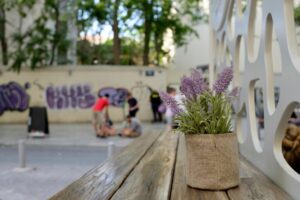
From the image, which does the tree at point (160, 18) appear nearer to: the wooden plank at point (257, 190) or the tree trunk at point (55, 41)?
the tree trunk at point (55, 41)

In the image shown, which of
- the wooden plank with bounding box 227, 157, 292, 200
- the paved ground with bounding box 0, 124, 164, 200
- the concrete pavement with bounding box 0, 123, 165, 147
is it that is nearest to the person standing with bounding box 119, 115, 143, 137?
the concrete pavement with bounding box 0, 123, 165, 147

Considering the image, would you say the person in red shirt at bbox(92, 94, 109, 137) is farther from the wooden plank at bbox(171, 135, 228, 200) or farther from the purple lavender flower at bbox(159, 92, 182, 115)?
the purple lavender flower at bbox(159, 92, 182, 115)

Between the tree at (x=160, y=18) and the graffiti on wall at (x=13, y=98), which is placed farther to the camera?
the tree at (x=160, y=18)

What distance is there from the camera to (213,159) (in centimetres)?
254

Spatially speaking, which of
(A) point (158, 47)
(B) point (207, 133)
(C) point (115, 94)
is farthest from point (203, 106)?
(A) point (158, 47)

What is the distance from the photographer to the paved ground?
24.4ft

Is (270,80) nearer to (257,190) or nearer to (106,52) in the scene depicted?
(257,190)

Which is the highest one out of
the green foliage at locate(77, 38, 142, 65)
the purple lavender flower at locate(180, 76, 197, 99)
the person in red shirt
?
the green foliage at locate(77, 38, 142, 65)

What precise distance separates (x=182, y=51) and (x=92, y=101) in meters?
12.8

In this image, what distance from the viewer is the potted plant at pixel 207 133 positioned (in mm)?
2549

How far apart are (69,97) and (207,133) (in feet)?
67.6

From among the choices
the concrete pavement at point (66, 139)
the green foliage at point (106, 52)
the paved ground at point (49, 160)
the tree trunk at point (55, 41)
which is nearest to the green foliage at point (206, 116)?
the paved ground at point (49, 160)

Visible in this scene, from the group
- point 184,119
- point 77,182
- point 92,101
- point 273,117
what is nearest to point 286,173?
point 273,117

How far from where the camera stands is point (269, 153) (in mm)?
3029
